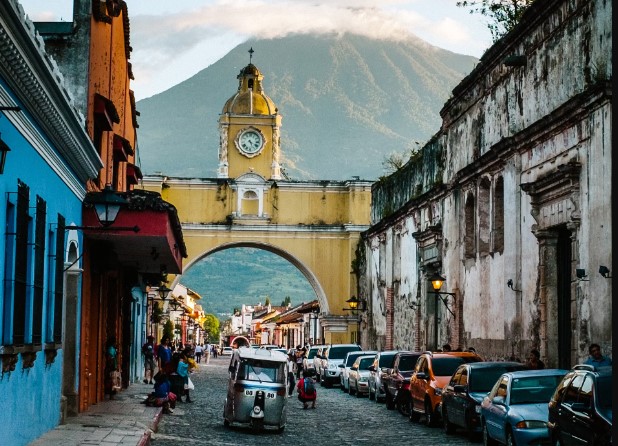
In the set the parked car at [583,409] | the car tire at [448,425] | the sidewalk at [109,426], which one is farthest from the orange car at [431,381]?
the parked car at [583,409]

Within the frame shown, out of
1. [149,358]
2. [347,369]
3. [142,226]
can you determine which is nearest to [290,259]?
[347,369]

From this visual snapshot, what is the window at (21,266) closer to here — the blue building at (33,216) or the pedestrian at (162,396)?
the blue building at (33,216)

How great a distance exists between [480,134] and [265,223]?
26404 mm

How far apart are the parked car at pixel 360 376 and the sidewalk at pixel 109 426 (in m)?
10.1

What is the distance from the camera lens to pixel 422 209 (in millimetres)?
41469

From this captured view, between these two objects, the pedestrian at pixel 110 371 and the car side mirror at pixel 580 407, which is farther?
the pedestrian at pixel 110 371

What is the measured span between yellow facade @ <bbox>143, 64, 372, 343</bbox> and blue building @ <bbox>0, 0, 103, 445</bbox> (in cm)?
3674

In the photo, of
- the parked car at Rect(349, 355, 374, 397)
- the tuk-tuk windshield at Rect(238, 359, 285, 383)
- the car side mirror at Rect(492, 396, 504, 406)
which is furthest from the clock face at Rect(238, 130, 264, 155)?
the car side mirror at Rect(492, 396, 504, 406)

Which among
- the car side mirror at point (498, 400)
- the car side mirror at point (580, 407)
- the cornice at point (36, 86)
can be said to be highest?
the cornice at point (36, 86)

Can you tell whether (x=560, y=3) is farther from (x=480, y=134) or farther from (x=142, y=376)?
(x=142, y=376)

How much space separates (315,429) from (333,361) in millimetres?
20991

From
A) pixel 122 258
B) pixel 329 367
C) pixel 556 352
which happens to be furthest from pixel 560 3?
pixel 329 367

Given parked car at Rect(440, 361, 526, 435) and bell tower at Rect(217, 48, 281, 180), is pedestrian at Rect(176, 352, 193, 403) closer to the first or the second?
parked car at Rect(440, 361, 526, 435)

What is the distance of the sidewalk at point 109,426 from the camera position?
17250 mm
